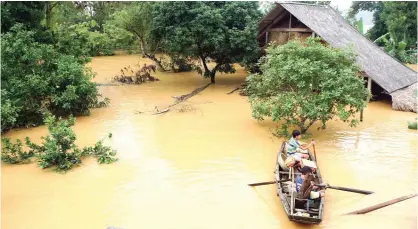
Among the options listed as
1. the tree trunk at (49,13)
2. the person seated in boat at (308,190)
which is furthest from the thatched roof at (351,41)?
the tree trunk at (49,13)

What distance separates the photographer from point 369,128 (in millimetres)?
11844

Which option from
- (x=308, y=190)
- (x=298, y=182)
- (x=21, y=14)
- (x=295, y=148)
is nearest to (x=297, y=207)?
(x=308, y=190)

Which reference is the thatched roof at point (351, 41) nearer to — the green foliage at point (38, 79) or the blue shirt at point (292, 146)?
the blue shirt at point (292, 146)

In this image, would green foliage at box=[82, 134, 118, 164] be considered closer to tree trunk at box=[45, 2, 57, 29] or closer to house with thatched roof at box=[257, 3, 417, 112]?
tree trunk at box=[45, 2, 57, 29]

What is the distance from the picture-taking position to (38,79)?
11.5 metres

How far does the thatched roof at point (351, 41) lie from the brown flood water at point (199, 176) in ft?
4.74

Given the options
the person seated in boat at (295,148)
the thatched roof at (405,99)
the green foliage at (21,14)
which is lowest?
the person seated in boat at (295,148)

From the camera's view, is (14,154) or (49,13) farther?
(49,13)

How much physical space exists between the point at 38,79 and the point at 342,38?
35.9 ft

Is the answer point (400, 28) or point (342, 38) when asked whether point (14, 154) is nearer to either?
point (342, 38)

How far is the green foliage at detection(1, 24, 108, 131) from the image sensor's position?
1120cm

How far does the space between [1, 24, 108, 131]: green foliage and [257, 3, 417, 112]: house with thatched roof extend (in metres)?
8.03

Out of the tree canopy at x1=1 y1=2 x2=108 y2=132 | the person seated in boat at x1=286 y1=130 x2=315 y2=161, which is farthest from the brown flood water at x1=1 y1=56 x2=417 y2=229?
the person seated in boat at x1=286 y1=130 x2=315 y2=161

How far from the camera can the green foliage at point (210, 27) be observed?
15.6 m
